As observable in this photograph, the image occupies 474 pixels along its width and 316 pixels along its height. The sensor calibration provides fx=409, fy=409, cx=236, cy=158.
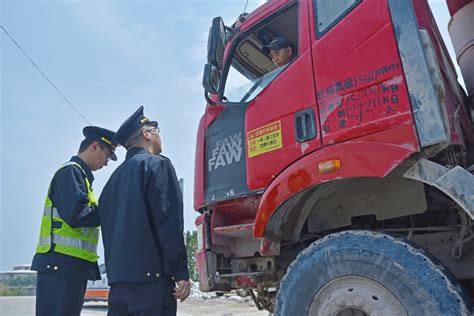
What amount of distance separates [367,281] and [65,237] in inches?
85.3

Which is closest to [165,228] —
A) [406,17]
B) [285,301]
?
[285,301]

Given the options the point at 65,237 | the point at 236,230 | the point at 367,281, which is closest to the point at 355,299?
the point at 367,281

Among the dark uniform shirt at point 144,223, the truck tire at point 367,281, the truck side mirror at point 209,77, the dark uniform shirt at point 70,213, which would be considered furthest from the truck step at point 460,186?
the dark uniform shirt at point 70,213

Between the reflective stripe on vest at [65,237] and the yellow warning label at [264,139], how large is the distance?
130 centimetres

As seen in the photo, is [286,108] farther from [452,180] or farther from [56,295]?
[56,295]

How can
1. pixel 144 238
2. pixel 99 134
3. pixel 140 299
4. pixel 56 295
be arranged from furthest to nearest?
pixel 99 134, pixel 56 295, pixel 144 238, pixel 140 299

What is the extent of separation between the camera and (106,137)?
3.53 m

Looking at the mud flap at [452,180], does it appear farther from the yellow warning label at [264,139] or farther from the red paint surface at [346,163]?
the yellow warning label at [264,139]

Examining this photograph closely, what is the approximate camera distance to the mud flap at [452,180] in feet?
6.71

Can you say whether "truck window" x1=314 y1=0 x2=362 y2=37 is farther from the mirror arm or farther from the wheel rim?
the wheel rim

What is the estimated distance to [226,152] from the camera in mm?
3322

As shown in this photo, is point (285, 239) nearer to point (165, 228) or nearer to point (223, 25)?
point (165, 228)

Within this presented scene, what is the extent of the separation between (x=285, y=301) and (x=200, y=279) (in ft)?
3.29

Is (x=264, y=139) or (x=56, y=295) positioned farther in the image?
(x=264, y=139)
